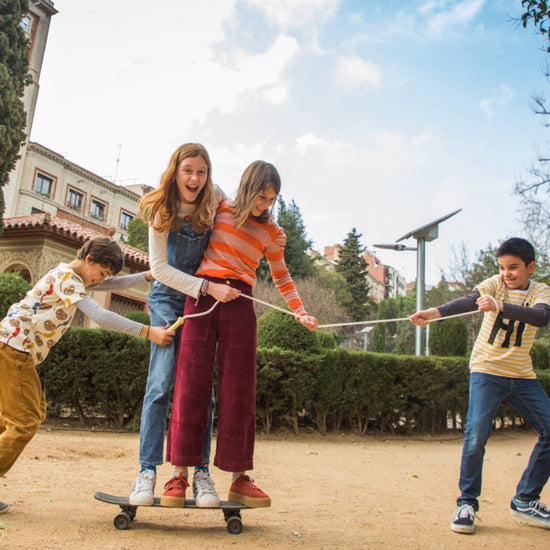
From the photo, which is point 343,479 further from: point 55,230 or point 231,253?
point 55,230

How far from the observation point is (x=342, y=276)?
47969 millimetres

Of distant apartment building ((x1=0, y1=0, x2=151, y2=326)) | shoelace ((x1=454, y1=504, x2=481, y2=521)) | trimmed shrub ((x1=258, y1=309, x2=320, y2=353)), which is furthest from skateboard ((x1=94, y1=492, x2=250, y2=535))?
distant apartment building ((x1=0, y1=0, x2=151, y2=326))

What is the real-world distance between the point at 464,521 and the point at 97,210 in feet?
128

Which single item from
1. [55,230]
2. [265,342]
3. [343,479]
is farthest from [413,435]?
[55,230]

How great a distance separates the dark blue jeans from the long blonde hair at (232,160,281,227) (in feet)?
5.95

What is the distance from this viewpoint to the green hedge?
7.45 meters

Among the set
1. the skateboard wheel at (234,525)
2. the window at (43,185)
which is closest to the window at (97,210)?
the window at (43,185)

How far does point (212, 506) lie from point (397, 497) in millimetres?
2182

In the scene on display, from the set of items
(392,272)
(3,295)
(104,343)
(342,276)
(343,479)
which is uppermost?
(392,272)

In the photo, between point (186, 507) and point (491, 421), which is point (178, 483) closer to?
point (186, 507)

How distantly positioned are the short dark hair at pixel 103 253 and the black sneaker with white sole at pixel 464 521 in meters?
2.45

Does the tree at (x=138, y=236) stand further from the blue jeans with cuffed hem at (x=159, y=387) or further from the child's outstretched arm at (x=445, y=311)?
the child's outstretched arm at (x=445, y=311)

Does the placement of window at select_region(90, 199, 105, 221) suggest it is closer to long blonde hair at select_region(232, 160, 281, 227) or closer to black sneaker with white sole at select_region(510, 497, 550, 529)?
long blonde hair at select_region(232, 160, 281, 227)

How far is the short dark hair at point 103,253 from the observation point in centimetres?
291
